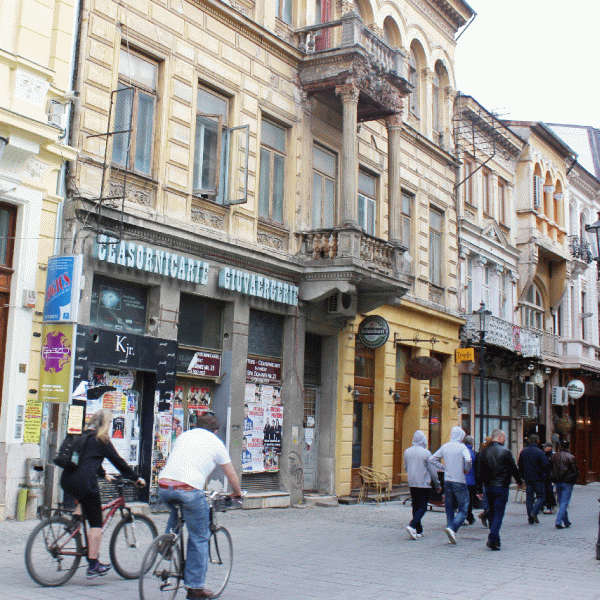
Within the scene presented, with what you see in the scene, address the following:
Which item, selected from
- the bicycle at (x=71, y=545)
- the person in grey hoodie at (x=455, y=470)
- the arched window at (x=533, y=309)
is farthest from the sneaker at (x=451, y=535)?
the arched window at (x=533, y=309)

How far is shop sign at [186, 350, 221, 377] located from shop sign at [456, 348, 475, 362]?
1068 centimetres

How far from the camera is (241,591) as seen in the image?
8172 millimetres

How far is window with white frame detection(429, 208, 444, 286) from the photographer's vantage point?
2458 centimetres

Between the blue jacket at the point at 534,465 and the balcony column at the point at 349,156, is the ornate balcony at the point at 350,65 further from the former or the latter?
the blue jacket at the point at 534,465

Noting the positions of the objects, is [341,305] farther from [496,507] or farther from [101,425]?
[101,425]

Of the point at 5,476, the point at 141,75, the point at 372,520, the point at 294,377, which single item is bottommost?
the point at 372,520

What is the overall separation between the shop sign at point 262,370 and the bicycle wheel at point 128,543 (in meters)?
8.35

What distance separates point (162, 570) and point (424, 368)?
15010 mm

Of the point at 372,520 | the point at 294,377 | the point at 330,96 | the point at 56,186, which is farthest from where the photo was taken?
the point at 330,96

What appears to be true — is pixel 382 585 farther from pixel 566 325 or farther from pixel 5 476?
pixel 566 325

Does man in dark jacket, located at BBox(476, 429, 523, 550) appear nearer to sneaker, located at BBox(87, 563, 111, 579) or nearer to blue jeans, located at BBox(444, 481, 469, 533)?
blue jeans, located at BBox(444, 481, 469, 533)

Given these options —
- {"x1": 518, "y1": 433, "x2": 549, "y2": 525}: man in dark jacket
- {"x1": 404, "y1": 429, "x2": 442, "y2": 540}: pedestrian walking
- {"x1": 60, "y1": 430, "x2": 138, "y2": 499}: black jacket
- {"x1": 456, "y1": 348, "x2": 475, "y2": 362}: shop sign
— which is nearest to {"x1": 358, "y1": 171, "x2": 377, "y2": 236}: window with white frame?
{"x1": 456, "y1": 348, "x2": 475, "y2": 362}: shop sign

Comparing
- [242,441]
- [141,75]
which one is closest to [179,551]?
[242,441]

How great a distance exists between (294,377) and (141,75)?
7.11 m
